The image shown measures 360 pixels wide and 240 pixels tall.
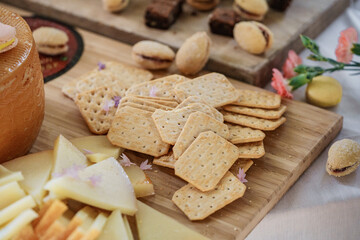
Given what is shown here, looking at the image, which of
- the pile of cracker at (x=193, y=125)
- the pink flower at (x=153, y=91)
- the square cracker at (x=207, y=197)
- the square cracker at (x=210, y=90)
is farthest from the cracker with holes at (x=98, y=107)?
the square cracker at (x=207, y=197)

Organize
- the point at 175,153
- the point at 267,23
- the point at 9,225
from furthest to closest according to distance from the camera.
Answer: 1. the point at 267,23
2. the point at 175,153
3. the point at 9,225

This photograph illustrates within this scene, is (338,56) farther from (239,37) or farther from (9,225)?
(9,225)

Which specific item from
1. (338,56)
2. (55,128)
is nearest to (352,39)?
(338,56)

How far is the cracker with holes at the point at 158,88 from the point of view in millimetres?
1564

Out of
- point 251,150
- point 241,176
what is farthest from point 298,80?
point 241,176

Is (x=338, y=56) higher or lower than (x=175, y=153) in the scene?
higher

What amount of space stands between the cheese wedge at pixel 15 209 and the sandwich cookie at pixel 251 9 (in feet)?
4.02

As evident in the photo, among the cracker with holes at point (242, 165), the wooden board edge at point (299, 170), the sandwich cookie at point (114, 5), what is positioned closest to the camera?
the wooden board edge at point (299, 170)

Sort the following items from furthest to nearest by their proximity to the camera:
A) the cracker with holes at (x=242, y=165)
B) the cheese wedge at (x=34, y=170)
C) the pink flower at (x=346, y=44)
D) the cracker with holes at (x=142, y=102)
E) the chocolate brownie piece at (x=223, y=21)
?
the chocolate brownie piece at (x=223, y=21) → the pink flower at (x=346, y=44) → the cracker with holes at (x=142, y=102) → the cracker with holes at (x=242, y=165) → the cheese wedge at (x=34, y=170)

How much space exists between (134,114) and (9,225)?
54 cm

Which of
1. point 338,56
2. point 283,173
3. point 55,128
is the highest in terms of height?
point 338,56

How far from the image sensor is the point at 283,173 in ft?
4.56

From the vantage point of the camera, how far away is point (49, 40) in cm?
183

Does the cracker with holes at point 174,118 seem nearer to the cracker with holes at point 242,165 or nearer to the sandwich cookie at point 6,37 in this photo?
the cracker with holes at point 242,165
